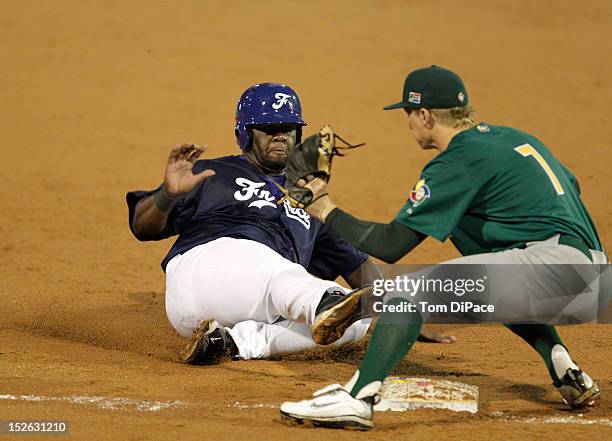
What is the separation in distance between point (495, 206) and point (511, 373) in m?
1.50

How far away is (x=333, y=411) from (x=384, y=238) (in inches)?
29.9

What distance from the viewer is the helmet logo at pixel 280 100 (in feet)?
20.9

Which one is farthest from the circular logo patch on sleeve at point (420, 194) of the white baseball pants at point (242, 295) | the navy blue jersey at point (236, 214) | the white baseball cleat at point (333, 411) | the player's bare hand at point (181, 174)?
the navy blue jersey at point (236, 214)

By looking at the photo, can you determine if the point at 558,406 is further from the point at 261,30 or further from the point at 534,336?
the point at 261,30

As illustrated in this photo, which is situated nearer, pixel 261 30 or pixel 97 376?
pixel 97 376

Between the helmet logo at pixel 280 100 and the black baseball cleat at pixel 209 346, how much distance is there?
151 centimetres

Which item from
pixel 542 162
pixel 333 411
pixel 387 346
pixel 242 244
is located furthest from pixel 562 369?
pixel 242 244

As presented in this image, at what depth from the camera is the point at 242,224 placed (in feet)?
19.8

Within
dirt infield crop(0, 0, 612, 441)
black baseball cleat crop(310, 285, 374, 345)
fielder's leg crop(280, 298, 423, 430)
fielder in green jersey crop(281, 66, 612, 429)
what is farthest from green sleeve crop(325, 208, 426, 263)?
dirt infield crop(0, 0, 612, 441)

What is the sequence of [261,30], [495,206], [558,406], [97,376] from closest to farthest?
[495,206] → [558,406] → [97,376] → [261,30]

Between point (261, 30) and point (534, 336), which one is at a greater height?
point (261, 30)

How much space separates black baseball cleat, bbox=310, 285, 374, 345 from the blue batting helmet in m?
1.68

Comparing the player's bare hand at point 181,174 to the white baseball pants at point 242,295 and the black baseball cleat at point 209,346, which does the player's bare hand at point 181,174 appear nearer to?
the white baseball pants at point 242,295

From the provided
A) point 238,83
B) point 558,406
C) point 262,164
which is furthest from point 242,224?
point 238,83
